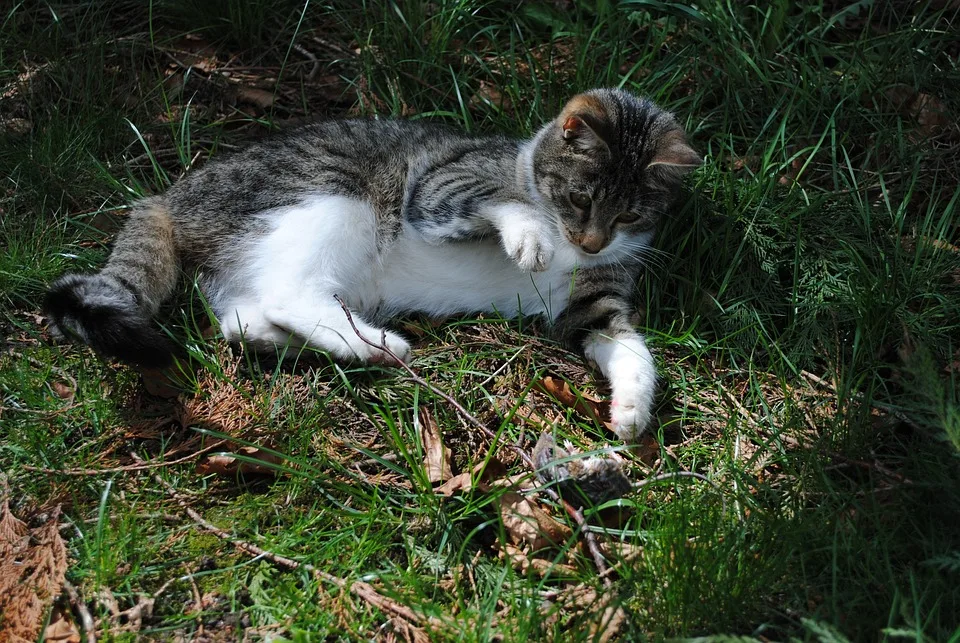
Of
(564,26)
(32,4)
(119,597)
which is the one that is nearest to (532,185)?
(564,26)

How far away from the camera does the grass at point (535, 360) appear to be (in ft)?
7.20

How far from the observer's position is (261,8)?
160 inches

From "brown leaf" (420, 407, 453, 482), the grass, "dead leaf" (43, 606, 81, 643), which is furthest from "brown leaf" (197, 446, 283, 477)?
"dead leaf" (43, 606, 81, 643)

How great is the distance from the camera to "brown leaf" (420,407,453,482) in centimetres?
263

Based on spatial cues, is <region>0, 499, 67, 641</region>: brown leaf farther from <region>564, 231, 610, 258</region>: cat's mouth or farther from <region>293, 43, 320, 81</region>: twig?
<region>293, 43, 320, 81</region>: twig

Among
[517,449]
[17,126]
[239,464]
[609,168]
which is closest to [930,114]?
[609,168]

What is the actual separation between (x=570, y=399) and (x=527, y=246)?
60 centimetres

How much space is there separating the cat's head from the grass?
0.23 meters

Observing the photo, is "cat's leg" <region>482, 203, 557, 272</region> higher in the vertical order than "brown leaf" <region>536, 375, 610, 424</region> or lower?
higher

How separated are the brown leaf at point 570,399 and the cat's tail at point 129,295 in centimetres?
132

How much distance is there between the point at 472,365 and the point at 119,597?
55.9 inches

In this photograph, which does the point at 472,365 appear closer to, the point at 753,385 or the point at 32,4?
the point at 753,385

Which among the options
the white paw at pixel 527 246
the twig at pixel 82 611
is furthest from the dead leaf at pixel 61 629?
the white paw at pixel 527 246

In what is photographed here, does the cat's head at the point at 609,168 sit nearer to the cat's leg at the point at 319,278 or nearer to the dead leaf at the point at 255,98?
the cat's leg at the point at 319,278
